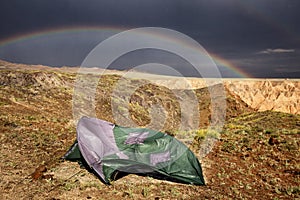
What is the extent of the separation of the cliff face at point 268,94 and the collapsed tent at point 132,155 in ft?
177

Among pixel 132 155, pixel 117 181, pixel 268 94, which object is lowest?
pixel 117 181

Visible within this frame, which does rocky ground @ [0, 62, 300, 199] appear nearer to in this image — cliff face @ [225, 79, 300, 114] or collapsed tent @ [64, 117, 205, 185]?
collapsed tent @ [64, 117, 205, 185]

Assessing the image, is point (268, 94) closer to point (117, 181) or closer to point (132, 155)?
point (132, 155)

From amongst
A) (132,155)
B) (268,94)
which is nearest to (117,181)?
(132,155)

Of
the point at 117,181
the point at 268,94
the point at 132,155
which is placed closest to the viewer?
the point at 117,181

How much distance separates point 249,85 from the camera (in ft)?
232

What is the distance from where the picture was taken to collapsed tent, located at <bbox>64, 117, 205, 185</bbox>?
35.4 ft

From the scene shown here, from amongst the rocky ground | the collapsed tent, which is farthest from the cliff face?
the collapsed tent

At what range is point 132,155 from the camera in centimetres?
1108

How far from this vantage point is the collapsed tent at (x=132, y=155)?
35.4 feet

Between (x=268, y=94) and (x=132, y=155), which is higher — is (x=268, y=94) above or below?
above

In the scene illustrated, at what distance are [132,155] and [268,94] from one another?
66510 mm

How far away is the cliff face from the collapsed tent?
5408 centimetres

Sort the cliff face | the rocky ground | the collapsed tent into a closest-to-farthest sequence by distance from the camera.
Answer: the rocky ground → the collapsed tent → the cliff face
